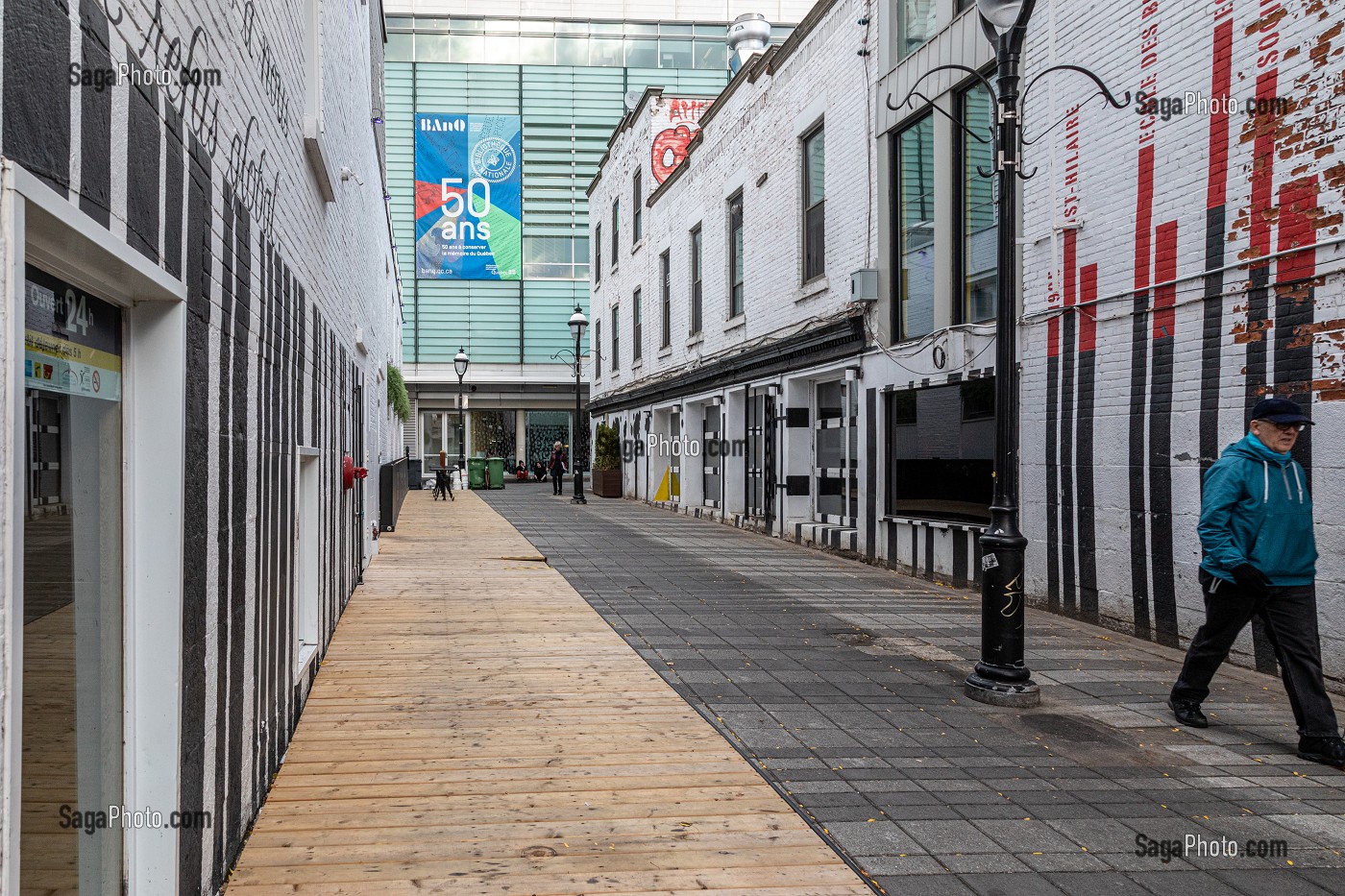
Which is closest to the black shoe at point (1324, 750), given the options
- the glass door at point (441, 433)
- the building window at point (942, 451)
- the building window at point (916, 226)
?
the building window at point (942, 451)

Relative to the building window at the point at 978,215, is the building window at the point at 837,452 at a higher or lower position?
lower

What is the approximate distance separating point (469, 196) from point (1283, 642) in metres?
37.8

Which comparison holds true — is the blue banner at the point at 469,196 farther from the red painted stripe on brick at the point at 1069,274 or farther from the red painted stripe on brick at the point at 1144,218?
the red painted stripe on brick at the point at 1144,218

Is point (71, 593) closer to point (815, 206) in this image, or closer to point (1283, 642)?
point (1283, 642)

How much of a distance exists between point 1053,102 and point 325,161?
650 cm

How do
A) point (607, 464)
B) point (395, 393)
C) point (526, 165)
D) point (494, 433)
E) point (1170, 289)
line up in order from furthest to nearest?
point (494, 433), point (526, 165), point (607, 464), point (395, 393), point (1170, 289)

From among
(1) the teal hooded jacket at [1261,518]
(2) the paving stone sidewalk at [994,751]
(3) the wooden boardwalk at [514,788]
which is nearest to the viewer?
(3) the wooden boardwalk at [514,788]

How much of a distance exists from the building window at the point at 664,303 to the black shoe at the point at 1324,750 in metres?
19.7

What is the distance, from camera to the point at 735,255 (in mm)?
19344

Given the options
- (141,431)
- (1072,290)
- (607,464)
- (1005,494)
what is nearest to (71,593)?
(141,431)

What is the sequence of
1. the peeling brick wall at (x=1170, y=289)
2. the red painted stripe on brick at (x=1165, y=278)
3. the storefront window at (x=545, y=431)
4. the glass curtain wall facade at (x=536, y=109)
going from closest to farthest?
the peeling brick wall at (x=1170, y=289)
the red painted stripe on brick at (x=1165, y=278)
the glass curtain wall facade at (x=536, y=109)
the storefront window at (x=545, y=431)

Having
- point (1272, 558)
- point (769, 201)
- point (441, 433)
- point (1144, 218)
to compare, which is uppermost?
point (769, 201)

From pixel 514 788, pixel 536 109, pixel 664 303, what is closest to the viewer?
pixel 514 788

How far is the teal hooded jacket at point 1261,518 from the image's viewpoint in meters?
5.27
